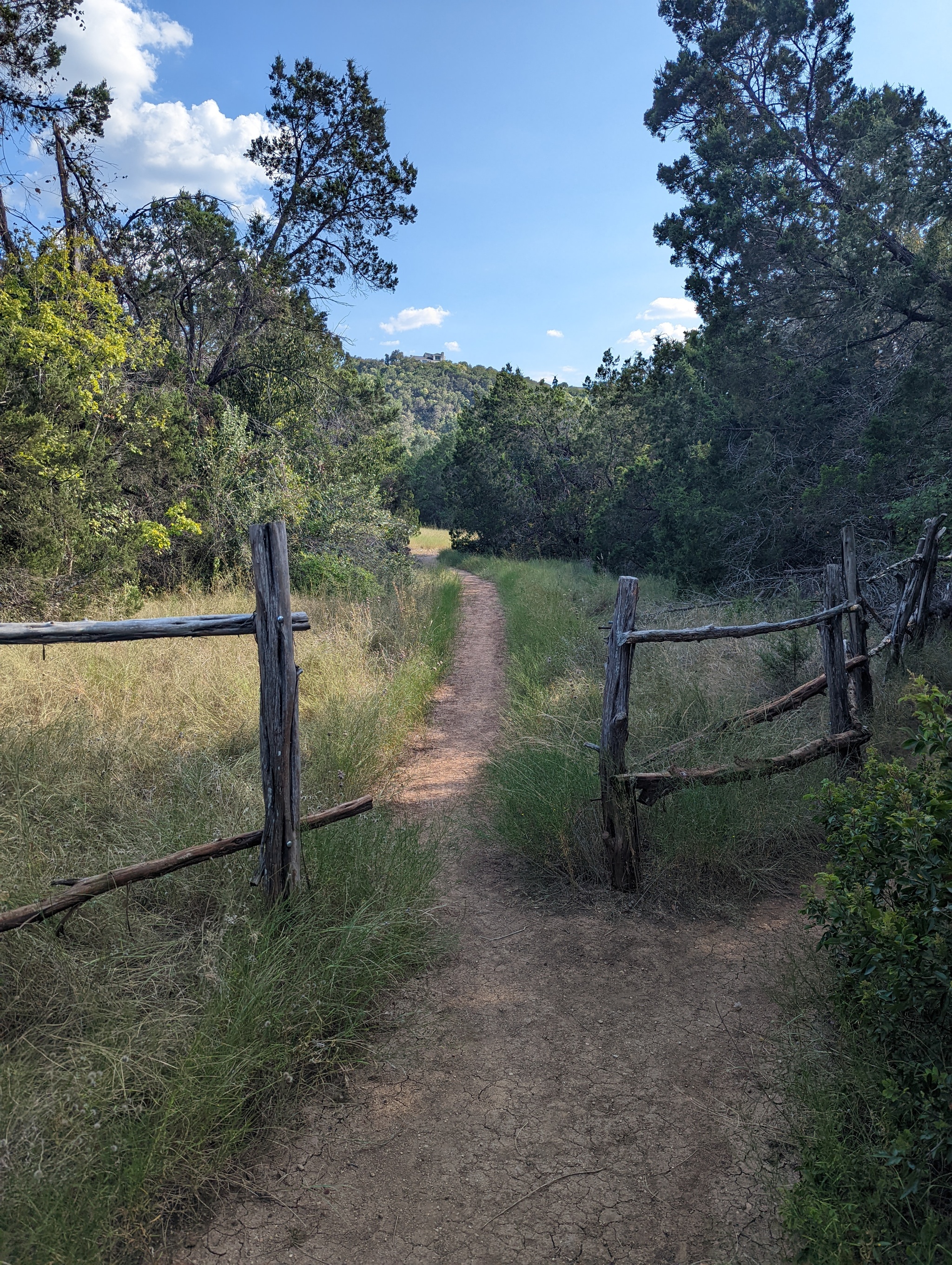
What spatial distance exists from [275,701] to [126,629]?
0.69 meters

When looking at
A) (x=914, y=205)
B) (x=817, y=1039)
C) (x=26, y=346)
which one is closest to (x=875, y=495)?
(x=914, y=205)

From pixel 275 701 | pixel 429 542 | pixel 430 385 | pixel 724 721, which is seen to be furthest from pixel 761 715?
pixel 430 385

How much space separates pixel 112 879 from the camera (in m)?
2.70

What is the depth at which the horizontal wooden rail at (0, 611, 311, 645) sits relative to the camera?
2793 mm

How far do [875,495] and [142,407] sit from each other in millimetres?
10934

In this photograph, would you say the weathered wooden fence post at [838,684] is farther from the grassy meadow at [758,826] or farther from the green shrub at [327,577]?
the green shrub at [327,577]

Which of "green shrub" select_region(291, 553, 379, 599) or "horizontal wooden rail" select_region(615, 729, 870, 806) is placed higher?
"green shrub" select_region(291, 553, 379, 599)

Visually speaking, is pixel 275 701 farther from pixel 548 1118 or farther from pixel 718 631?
pixel 718 631

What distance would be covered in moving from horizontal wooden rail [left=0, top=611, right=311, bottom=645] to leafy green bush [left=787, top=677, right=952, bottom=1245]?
243cm

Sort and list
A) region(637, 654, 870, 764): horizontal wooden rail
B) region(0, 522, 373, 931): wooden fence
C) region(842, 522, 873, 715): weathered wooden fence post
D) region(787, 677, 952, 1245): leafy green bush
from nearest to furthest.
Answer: region(787, 677, 952, 1245): leafy green bush < region(0, 522, 373, 931): wooden fence < region(637, 654, 870, 764): horizontal wooden rail < region(842, 522, 873, 715): weathered wooden fence post

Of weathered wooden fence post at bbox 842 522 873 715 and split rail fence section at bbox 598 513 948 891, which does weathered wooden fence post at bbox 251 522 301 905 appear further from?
weathered wooden fence post at bbox 842 522 873 715

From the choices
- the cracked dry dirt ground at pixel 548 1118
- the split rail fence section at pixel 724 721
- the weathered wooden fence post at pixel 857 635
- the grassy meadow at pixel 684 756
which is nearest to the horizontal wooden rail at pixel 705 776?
the split rail fence section at pixel 724 721

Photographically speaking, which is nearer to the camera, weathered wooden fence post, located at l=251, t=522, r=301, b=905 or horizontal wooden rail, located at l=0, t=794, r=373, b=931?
horizontal wooden rail, located at l=0, t=794, r=373, b=931

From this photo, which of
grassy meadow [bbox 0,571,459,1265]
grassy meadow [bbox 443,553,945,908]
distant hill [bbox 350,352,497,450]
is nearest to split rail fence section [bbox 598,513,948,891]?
grassy meadow [bbox 443,553,945,908]
